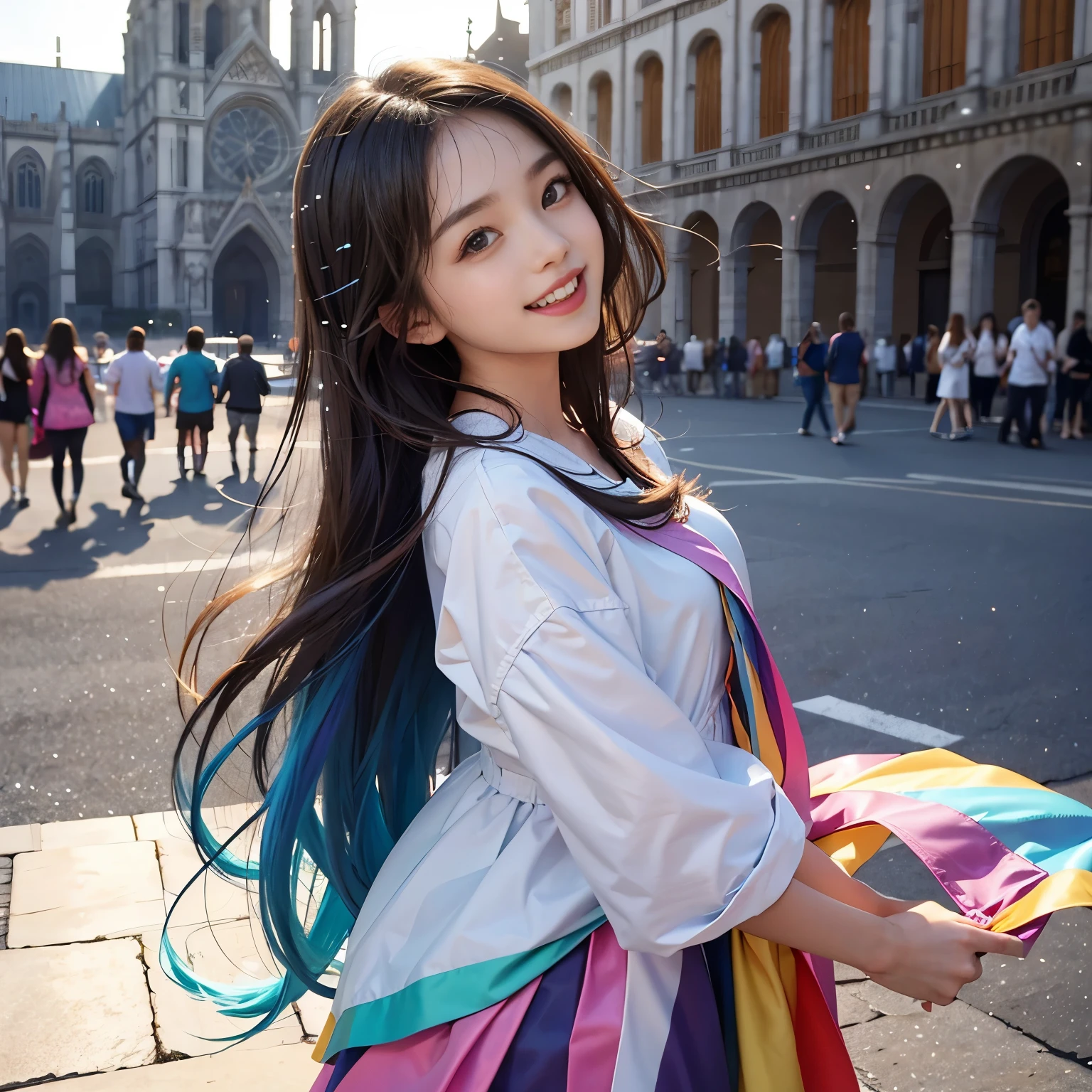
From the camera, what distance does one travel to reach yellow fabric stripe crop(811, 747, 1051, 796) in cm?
147

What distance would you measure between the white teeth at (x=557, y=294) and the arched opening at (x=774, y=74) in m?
31.1

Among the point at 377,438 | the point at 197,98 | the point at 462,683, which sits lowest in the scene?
the point at 462,683

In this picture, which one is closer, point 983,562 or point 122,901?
point 122,901

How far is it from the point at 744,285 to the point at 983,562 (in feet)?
84.8

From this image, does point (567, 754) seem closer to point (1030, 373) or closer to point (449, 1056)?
point (449, 1056)

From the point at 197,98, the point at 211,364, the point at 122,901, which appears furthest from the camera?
Answer: the point at 197,98

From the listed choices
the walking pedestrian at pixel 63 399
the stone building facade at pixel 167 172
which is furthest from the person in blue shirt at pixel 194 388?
the stone building facade at pixel 167 172

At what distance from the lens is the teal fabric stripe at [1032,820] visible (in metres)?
1.33

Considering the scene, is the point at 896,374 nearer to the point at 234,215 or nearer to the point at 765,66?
the point at 765,66

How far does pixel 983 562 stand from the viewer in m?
7.29

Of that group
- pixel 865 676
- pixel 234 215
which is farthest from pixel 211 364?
pixel 234 215

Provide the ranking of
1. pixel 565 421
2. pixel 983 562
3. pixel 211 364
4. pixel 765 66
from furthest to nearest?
pixel 765 66 < pixel 211 364 < pixel 983 562 < pixel 565 421

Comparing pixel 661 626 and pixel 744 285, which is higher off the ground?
pixel 744 285

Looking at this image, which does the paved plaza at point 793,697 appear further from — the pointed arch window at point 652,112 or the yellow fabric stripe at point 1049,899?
the pointed arch window at point 652,112
